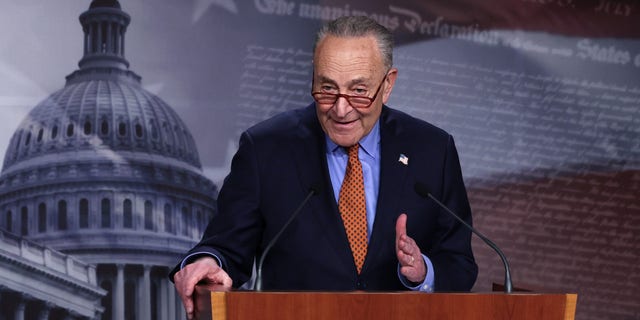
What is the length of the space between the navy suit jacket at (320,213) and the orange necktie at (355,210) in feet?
0.10

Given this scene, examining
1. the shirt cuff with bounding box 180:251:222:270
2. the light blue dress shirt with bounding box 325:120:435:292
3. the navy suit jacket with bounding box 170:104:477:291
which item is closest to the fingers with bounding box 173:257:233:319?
the shirt cuff with bounding box 180:251:222:270

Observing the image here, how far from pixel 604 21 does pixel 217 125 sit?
2.45 metres

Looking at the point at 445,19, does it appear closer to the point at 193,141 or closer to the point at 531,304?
the point at 193,141

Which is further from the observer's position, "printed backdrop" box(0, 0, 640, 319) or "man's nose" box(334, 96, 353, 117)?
"printed backdrop" box(0, 0, 640, 319)

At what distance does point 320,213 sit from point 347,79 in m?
0.31

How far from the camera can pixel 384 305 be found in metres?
1.59

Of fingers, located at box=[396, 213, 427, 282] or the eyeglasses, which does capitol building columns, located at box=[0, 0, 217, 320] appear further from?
fingers, located at box=[396, 213, 427, 282]

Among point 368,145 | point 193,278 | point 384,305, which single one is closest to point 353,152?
point 368,145

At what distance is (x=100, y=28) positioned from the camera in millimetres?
4621

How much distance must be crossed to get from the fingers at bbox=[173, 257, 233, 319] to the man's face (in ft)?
1.52

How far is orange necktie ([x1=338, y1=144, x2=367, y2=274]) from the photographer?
2184 millimetres

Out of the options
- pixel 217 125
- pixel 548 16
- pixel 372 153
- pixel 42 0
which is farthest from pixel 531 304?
pixel 548 16

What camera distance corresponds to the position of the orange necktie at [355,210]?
218 cm

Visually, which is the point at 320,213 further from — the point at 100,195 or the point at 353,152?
the point at 100,195
